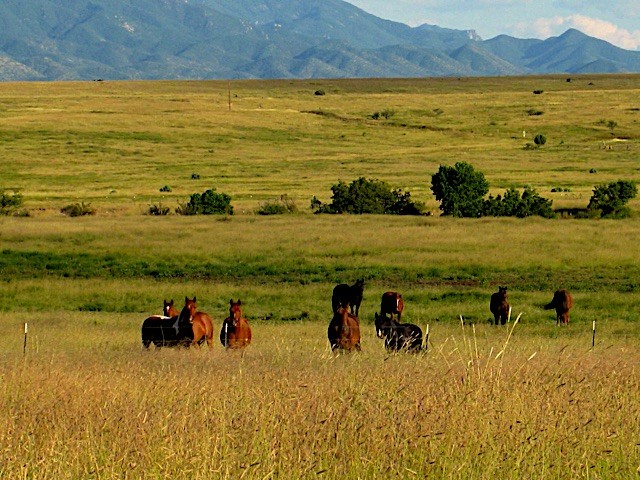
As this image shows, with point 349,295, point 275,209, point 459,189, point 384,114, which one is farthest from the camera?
point 384,114

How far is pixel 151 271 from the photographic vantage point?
103ft

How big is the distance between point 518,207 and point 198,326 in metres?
34.1

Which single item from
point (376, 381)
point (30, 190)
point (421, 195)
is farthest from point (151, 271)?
point (30, 190)

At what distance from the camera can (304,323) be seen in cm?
2191

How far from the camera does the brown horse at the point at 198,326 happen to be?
47.7 ft

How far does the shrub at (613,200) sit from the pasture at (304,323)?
106 inches

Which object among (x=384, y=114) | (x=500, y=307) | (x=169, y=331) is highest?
(x=384, y=114)

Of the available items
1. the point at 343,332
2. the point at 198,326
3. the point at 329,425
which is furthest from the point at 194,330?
the point at 329,425

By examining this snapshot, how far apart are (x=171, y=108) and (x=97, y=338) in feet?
399

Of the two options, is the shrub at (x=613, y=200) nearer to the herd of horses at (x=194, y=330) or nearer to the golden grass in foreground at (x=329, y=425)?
the herd of horses at (x=194, y=330)

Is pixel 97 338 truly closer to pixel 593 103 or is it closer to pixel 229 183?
pixel 229 183

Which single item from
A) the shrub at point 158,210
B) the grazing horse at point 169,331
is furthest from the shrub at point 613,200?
the grazing horse at point 169,331

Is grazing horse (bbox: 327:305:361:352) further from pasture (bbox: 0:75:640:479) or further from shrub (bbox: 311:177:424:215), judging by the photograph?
shrub (bbox: 311:177:424:215)

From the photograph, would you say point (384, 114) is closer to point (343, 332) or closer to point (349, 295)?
point (349, 295)
